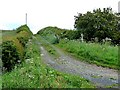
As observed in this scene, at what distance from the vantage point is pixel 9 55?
1208cm

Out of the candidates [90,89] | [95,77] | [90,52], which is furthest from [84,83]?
[90,52]

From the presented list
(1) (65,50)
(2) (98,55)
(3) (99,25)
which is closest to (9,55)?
(2) (98,55)

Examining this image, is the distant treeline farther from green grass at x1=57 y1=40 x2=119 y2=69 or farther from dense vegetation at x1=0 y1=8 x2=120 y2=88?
green grass at x1=57 y1=40 x2=119 y2=69

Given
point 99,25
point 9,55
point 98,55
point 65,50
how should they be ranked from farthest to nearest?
1. point 99,25
2. point 65,50
3. point 98,55
4. point 9,55

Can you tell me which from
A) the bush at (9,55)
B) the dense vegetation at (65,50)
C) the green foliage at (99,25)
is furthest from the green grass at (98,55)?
the green foliage at (99,25)

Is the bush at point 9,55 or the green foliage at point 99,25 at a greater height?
the green foliage at point 99,25

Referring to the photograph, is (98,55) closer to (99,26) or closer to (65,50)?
(65,50)

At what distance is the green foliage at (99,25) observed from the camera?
1202 inches

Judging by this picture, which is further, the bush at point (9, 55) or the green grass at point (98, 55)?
the green grass at point (98, 55)

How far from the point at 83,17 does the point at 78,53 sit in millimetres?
11875

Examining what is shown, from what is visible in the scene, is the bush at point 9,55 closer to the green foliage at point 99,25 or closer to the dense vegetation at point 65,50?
the dense vegetation at point 65,50

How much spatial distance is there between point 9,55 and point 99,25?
1930 cm

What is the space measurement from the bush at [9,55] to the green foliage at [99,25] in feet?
60.5

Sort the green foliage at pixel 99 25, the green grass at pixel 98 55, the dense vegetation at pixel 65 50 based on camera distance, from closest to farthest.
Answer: the dense vegetation at pixel 65 50 → the green grass at pixel 98 55 → the green foliage at pixel 99 25
